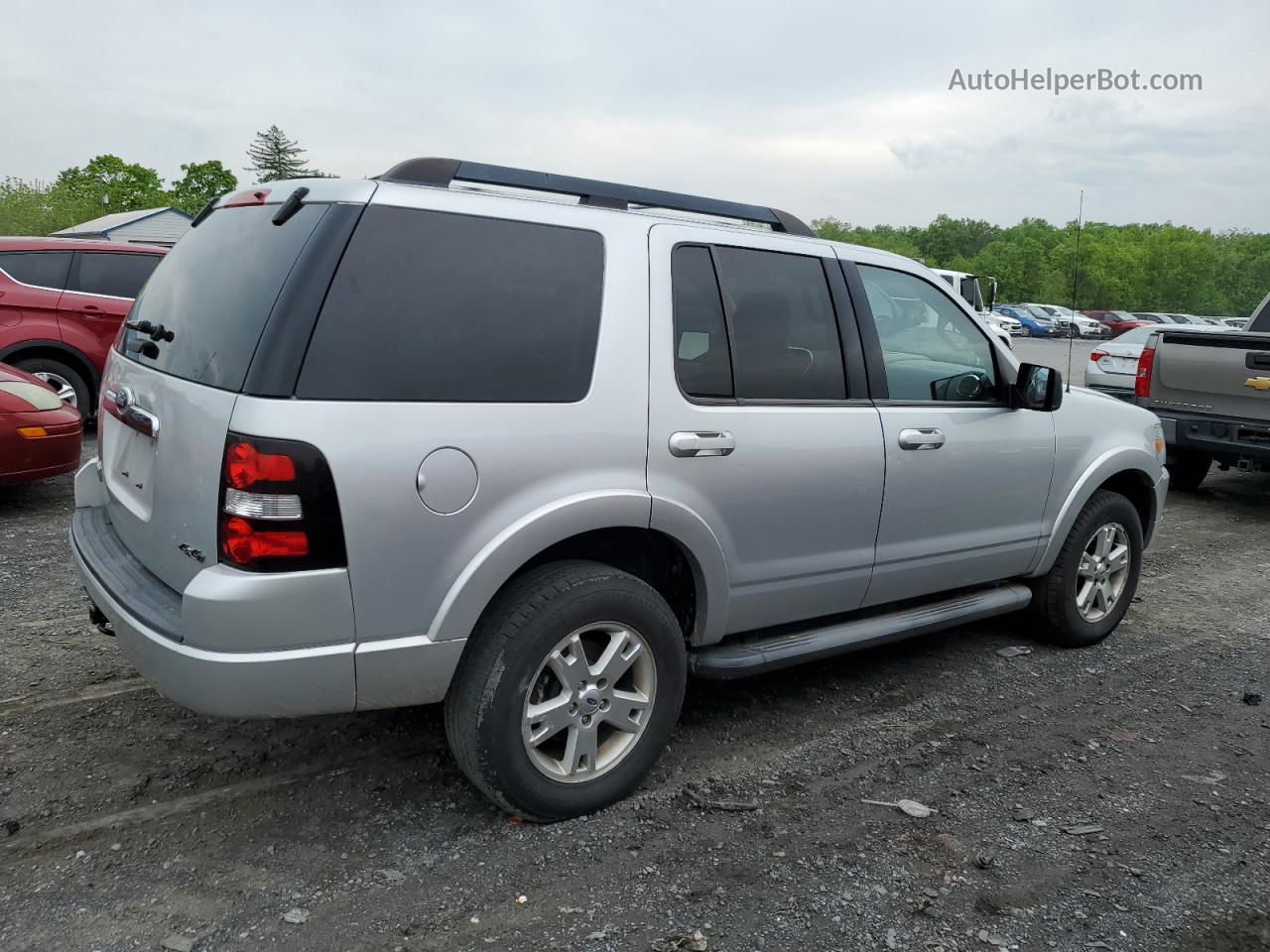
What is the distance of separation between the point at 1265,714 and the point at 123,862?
4.25m

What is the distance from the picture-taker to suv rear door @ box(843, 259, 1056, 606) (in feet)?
13.1

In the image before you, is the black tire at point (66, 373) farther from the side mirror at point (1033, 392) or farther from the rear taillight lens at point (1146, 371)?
the rear taillight lens at point (1146, 371)

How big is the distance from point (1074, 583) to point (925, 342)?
1460 millimetres

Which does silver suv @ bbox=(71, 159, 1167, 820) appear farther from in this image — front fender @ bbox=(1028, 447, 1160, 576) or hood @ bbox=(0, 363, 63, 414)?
hood @ bbox=(0, 363, 63, 414)

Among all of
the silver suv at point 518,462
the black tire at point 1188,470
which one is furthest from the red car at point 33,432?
the black tire at point 1188,470

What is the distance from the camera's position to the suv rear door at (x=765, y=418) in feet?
11.0

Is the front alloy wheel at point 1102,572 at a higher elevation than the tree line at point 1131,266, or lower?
lower

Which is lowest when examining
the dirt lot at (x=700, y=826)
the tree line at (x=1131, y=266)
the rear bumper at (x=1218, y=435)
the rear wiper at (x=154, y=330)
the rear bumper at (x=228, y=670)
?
the dirt lot at (x=700, y=826)

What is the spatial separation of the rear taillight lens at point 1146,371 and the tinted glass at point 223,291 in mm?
7914

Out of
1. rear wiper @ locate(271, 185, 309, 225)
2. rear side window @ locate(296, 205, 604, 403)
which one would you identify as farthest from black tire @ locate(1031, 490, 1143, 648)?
rear wiper @ locate(271, 185, 309, 225)

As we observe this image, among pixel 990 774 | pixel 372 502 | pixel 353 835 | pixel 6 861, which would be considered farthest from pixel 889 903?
pixel 6 861

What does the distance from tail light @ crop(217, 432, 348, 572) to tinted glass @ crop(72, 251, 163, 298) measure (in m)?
8.24

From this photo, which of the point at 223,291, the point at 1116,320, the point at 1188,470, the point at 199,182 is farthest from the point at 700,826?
the point at 199,182

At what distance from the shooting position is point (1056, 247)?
97500mm
